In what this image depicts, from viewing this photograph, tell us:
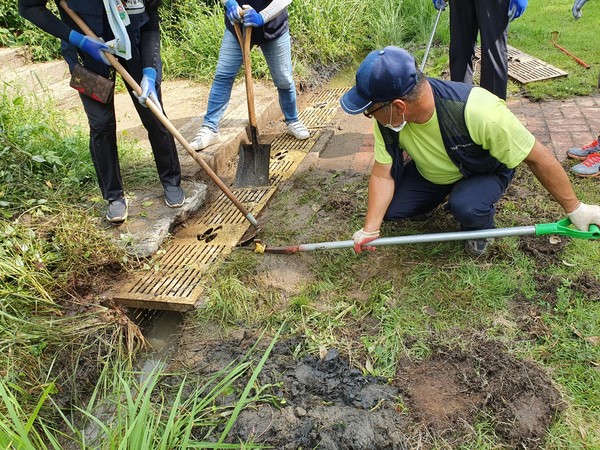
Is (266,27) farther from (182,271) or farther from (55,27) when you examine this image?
(182,271)

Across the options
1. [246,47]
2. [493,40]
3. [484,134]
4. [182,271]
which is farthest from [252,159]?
[484,134]

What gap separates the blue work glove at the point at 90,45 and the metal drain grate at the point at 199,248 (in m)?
1.37

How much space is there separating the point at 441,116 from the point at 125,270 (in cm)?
224

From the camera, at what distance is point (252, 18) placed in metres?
3.91

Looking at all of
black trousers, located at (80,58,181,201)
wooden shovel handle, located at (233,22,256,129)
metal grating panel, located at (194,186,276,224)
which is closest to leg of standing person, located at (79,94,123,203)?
black trousers, located at (80,58,181,201)

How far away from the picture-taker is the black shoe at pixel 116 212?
3.55 m

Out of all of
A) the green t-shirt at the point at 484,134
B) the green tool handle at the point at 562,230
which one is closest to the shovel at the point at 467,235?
the green tool handle at the point at 562,230

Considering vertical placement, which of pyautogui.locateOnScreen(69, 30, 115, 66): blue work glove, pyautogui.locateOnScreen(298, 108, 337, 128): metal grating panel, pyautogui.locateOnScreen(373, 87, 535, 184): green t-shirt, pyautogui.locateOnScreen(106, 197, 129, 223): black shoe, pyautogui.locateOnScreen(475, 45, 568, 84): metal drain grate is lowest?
pyautogui.locateOnScreen(475, 45, 568, 84): metal drain grate

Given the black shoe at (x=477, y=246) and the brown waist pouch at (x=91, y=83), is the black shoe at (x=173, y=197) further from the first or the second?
the black shoe at (x=477, y=246)

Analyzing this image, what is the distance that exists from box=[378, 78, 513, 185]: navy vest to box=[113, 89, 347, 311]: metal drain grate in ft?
4.58

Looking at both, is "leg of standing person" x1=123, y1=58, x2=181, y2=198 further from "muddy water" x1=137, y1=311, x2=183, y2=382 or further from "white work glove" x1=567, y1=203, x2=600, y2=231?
"white work glove" x1=567, y1=203, x2=600, y2=231

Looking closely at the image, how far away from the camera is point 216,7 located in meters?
6.75

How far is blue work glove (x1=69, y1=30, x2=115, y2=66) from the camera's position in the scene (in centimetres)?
292

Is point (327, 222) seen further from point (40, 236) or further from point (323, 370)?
point (40, 236)
